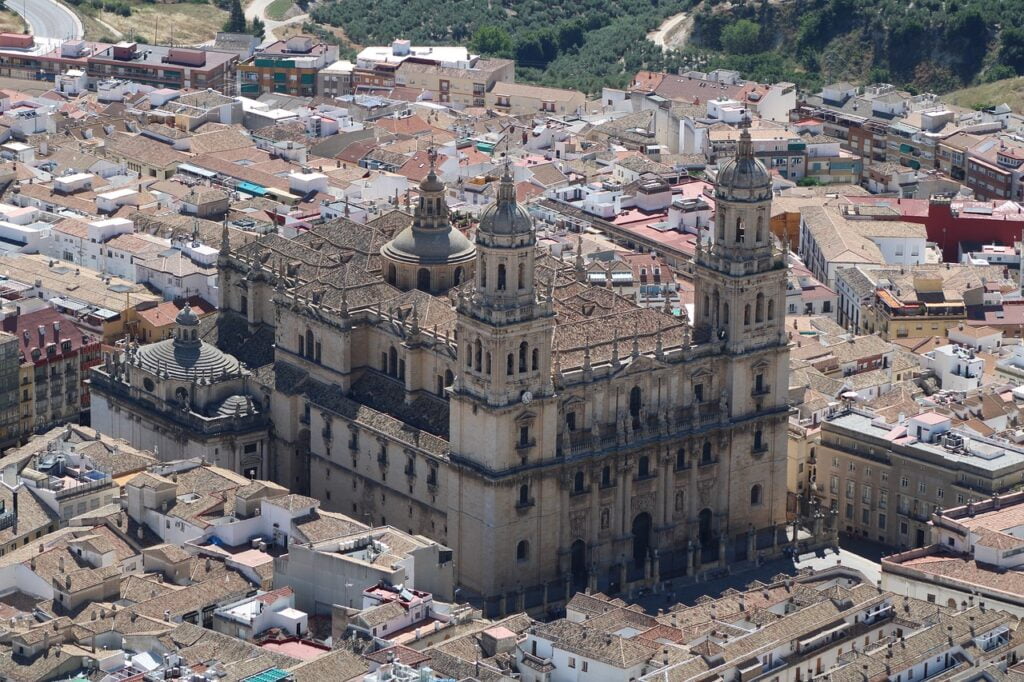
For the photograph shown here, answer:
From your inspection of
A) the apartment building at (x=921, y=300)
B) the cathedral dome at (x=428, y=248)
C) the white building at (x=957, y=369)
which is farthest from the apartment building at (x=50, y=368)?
the white building at (x=957, y=369)

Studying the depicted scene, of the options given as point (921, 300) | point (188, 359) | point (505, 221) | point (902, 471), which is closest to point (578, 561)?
point (902, 471)

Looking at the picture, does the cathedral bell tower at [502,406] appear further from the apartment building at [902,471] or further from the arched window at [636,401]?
the apartment building at [902,471]

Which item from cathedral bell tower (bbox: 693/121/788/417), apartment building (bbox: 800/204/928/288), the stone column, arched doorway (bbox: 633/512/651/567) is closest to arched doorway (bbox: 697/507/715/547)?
arched doorway (bbox: 633/512/651/567)

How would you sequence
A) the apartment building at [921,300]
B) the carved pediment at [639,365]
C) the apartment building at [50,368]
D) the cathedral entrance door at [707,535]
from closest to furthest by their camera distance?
1. the carved pediment at [639,365]
2. the cathedral entrance door at [707,535]
3. the apartment building at [50,368]
4. the apartment building at [921,300]

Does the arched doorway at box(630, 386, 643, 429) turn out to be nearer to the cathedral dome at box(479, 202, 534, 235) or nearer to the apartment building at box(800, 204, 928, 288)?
the cathedral dome at box(479, 202, 534, 235)

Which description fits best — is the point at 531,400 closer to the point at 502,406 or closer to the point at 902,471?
the point at 502,406

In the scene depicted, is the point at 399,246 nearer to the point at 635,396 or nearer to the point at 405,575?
the point at 635,396

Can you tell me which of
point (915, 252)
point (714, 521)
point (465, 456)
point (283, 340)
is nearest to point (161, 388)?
point (283, 340)
